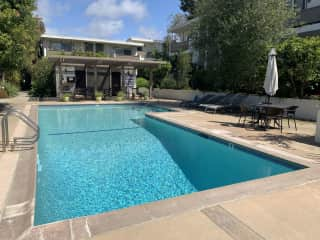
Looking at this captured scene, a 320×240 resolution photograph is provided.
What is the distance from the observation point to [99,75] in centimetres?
2408

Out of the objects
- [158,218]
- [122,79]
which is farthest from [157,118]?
[122,79]

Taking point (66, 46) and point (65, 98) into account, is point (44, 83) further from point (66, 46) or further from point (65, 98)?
point (66, 46)

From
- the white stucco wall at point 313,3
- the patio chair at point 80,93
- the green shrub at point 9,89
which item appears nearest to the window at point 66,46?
the green shrub at point 9,89

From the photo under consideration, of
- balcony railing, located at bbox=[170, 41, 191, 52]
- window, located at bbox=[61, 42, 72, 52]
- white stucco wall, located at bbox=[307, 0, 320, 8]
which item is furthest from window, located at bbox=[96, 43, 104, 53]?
white stucco wall, located at bbox=[307, 0, 320, 8]

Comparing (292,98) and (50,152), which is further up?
(292,98)

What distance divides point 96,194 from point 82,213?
2.26 feet

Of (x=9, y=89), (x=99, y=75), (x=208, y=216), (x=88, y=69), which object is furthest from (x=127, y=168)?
(x=9, y=89)

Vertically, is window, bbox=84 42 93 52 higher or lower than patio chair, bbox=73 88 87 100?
higher

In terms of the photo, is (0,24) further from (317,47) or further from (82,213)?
(317,47)

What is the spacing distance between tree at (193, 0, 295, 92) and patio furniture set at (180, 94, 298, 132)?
118 cm

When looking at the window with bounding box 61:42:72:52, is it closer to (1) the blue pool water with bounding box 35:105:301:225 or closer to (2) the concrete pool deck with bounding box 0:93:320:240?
(1) the blue pool water with bounding box 35:105:301:225

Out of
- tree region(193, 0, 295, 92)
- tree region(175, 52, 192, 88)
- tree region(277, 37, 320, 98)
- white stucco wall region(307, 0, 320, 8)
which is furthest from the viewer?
tree region(175, 52, 192, 88)

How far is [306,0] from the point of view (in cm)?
1730

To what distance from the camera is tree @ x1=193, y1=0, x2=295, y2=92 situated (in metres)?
13.3
